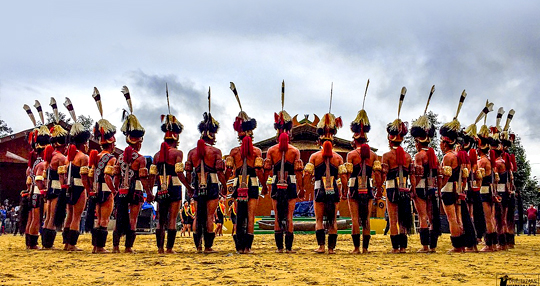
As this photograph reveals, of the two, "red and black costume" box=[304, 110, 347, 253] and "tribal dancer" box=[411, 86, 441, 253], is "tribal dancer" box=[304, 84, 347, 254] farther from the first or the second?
"tribal dancer" box=[411, 86, 441, 253]

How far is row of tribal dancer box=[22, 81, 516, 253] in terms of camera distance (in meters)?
9.62

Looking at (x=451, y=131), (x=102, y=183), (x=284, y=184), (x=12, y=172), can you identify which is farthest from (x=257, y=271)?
(x=12, y=172)

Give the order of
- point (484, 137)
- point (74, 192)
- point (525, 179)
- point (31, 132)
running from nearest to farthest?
point (74, 192)
point (484, 137)
point (31, 132)
point (525, 179)

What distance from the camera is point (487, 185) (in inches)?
430

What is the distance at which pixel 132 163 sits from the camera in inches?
390

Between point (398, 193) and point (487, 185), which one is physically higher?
point (487, 185)

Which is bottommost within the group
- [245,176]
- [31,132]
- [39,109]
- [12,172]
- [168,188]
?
[168,188]

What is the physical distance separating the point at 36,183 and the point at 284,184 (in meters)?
5.41

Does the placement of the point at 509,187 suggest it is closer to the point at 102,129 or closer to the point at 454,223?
the point at 454,223

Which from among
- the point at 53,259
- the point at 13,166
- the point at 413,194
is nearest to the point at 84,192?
the point at 53,259

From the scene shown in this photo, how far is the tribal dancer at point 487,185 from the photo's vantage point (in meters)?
10.4

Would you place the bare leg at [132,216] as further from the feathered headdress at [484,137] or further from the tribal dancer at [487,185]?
the feathered headdress at [484,137]

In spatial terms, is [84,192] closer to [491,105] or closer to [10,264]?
[10,264]

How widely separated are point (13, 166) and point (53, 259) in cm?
2799
